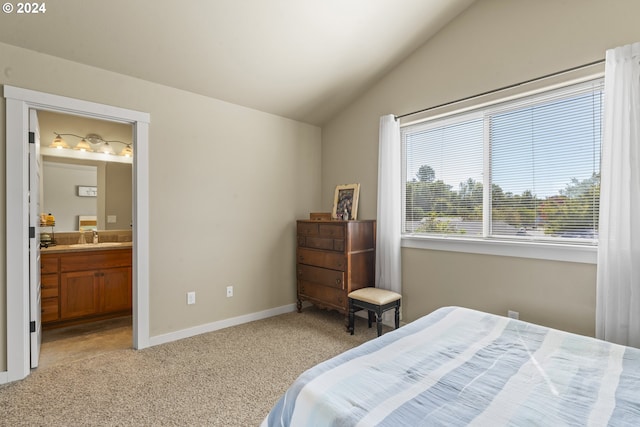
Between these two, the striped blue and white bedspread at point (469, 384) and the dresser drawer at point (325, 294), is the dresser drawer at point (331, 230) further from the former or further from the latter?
the striped blue and white bedspread at point (469, 384)

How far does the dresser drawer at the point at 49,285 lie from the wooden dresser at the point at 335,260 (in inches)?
103

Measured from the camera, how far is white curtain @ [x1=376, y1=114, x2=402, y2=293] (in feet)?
10.6

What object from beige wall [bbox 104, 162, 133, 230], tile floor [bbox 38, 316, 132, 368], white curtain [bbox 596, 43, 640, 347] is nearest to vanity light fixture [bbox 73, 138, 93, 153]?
beige wall [bbox 104, 162, 133, 230]

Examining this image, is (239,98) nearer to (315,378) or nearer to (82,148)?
(82,148)

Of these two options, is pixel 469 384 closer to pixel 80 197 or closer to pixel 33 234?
pixel 33 234

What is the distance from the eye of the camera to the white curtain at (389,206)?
3238 mm

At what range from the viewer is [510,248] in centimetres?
253

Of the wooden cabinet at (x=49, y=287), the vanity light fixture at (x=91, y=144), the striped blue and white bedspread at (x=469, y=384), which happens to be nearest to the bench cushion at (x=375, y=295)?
the striped blue and white bedspread at (x=469, y=384)

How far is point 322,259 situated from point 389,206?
36.6 inches

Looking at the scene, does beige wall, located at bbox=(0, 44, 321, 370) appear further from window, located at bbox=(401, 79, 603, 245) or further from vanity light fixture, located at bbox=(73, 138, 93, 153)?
vanity light fixture, located at bbox=(73, 138, 93, 153)

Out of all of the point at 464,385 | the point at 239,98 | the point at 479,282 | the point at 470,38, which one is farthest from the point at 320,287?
the point at 470,38

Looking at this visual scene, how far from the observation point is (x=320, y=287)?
353 centimetres

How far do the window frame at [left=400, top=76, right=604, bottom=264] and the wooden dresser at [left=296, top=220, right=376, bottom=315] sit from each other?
0.43 m

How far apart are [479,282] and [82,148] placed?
15.4 feet
